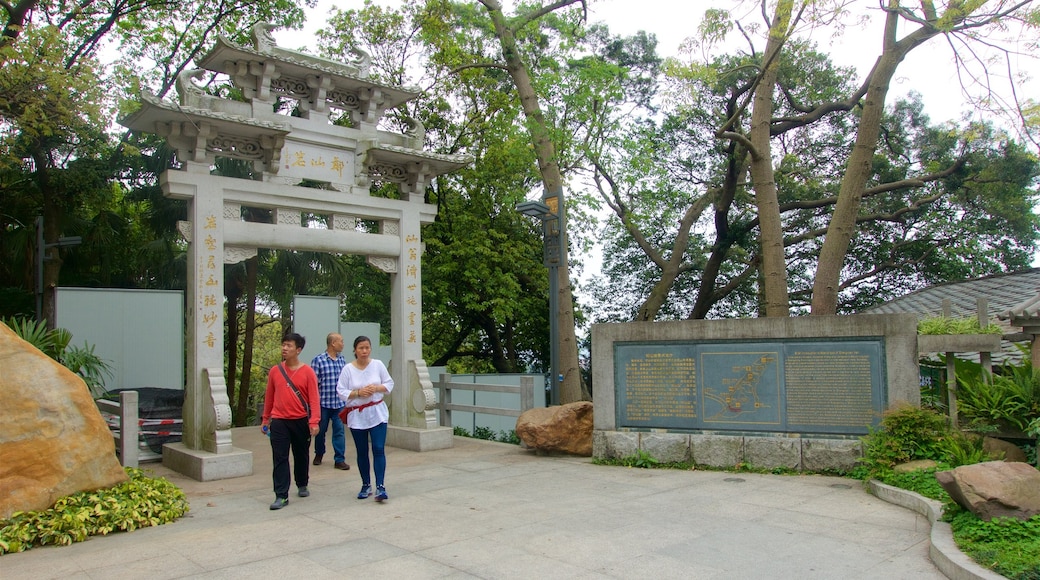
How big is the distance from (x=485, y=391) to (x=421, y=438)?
1.40 meters

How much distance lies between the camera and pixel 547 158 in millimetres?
13586

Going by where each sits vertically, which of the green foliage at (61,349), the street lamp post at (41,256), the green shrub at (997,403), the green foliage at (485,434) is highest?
the street lamp post at (41,256)

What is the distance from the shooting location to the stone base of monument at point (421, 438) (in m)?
10.1

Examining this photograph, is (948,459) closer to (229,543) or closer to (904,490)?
(904,490)

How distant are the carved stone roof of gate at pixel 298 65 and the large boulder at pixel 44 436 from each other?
4.48m

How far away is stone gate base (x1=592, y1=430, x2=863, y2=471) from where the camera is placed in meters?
7.58

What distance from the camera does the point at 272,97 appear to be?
9.67m

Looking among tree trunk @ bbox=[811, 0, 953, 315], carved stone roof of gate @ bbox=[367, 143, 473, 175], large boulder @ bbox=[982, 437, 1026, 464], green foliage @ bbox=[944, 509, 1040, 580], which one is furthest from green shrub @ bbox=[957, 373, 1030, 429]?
carved stone roof of gate @ bbox=[367, 143, 473, 175]

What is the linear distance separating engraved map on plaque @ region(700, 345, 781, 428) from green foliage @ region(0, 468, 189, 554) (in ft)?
18.0

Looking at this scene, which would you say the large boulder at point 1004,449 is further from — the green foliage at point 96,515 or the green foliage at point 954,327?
the green foliage at point 96,515

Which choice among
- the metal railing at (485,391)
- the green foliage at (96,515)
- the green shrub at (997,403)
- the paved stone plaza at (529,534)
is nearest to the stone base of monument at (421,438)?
the metal railing at (485,391)

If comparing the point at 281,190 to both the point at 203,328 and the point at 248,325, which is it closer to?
the point at 203,328

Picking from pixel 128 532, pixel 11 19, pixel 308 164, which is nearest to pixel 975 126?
pixel 308 164

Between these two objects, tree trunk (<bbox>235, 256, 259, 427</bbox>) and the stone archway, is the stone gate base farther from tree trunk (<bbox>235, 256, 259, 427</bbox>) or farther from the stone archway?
tree trunk (<bbox>235, 256, 259, 427</bbox>)
